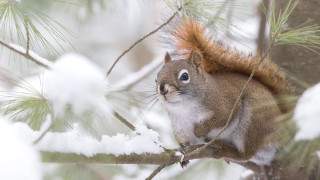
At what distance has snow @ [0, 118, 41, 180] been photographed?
0.58 metres

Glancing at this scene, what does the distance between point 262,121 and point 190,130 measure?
0.22 meters

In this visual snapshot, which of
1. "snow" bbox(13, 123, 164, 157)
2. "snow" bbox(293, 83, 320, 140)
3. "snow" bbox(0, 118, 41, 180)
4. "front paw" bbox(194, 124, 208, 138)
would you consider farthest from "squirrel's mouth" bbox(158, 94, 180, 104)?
"snow" bbox(0, 118, 41, 180)

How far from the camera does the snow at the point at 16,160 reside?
577 mm

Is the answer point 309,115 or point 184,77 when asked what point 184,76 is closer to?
point 184,77

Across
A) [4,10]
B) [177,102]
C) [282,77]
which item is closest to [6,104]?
[4,10]

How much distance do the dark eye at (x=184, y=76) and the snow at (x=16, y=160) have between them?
0.84 meters

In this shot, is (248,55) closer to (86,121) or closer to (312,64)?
(312,64)

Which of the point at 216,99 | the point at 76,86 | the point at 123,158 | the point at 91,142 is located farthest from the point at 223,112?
the point at 76,86

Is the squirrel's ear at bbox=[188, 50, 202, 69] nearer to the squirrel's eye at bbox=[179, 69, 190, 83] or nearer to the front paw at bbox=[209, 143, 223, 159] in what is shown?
the squirrel's eye at bbox=[179, 69, 190, 83]

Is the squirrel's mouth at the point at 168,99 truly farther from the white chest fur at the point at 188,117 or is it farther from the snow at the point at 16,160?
the snow at the point at 16,160

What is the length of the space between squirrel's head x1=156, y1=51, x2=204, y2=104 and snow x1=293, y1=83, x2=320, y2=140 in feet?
1.95

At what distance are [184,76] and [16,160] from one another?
90 centimetres

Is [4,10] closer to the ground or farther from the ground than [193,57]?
farther from the ground

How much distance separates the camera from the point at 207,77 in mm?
1508
